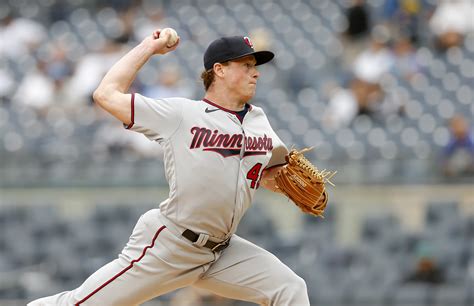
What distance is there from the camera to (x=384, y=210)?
1036 centimetres

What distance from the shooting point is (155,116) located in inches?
178

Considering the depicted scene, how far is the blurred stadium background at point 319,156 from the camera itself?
9.69 metres

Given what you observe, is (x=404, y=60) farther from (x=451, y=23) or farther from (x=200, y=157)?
(x=200, y=157)

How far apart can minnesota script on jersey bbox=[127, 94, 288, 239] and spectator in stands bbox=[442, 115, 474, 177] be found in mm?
5777

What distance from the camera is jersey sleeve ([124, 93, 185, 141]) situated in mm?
4516

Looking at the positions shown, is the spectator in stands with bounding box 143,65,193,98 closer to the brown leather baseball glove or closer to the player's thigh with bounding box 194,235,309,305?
the brown leather baseball glove

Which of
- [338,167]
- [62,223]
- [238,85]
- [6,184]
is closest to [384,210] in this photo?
[338,167]

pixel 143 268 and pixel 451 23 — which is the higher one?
pixel 451 23

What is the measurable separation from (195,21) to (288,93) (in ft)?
8.16

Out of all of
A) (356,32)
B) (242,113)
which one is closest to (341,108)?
(356,32)

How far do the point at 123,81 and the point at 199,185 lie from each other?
59cm

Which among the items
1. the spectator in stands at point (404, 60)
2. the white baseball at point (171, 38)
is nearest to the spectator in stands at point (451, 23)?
the spectator in stands at point (404, 60)

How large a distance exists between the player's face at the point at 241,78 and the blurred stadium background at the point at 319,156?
15.3 ft

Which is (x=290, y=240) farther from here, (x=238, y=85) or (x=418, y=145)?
(x=238, y=85)
